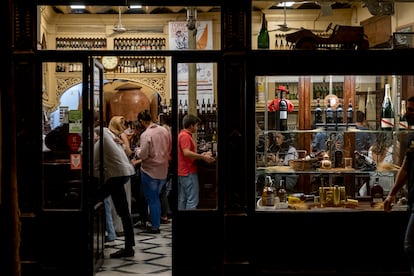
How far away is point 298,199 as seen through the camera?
5.98 m

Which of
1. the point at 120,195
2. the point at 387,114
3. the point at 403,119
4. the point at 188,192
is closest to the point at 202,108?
the point at 188,192

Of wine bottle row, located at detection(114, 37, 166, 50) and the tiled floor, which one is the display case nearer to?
wine bottle row, located at detection(114, 37, 166, 50)

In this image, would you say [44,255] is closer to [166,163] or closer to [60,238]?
[60,238]

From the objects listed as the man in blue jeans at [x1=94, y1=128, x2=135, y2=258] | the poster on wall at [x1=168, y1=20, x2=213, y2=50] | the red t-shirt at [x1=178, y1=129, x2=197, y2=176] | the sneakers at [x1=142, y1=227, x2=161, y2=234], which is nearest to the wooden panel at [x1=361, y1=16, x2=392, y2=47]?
the poster on wall at [x1=168, y1=20, x2=213, y2=50]

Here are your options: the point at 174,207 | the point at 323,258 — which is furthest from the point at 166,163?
the point at 323,258

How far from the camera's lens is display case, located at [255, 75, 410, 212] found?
19.5 ft

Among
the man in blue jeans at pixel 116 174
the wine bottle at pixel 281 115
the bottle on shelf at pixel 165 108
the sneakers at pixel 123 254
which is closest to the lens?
the wine bottle at pixel 281 115

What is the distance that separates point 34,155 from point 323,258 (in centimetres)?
281

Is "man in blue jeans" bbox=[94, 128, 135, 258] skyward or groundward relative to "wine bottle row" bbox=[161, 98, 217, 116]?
groundward

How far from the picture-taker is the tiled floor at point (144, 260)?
20.7 ft

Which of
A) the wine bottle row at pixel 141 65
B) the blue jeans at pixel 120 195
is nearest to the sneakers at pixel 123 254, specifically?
the blue jeans at pixel 120 195

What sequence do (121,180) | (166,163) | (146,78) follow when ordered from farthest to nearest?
(146,78), (166,163), (121,180)

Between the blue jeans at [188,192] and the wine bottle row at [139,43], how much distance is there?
138cm

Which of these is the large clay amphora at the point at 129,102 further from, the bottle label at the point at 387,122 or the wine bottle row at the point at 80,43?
the bottle label at the point at 387,122
